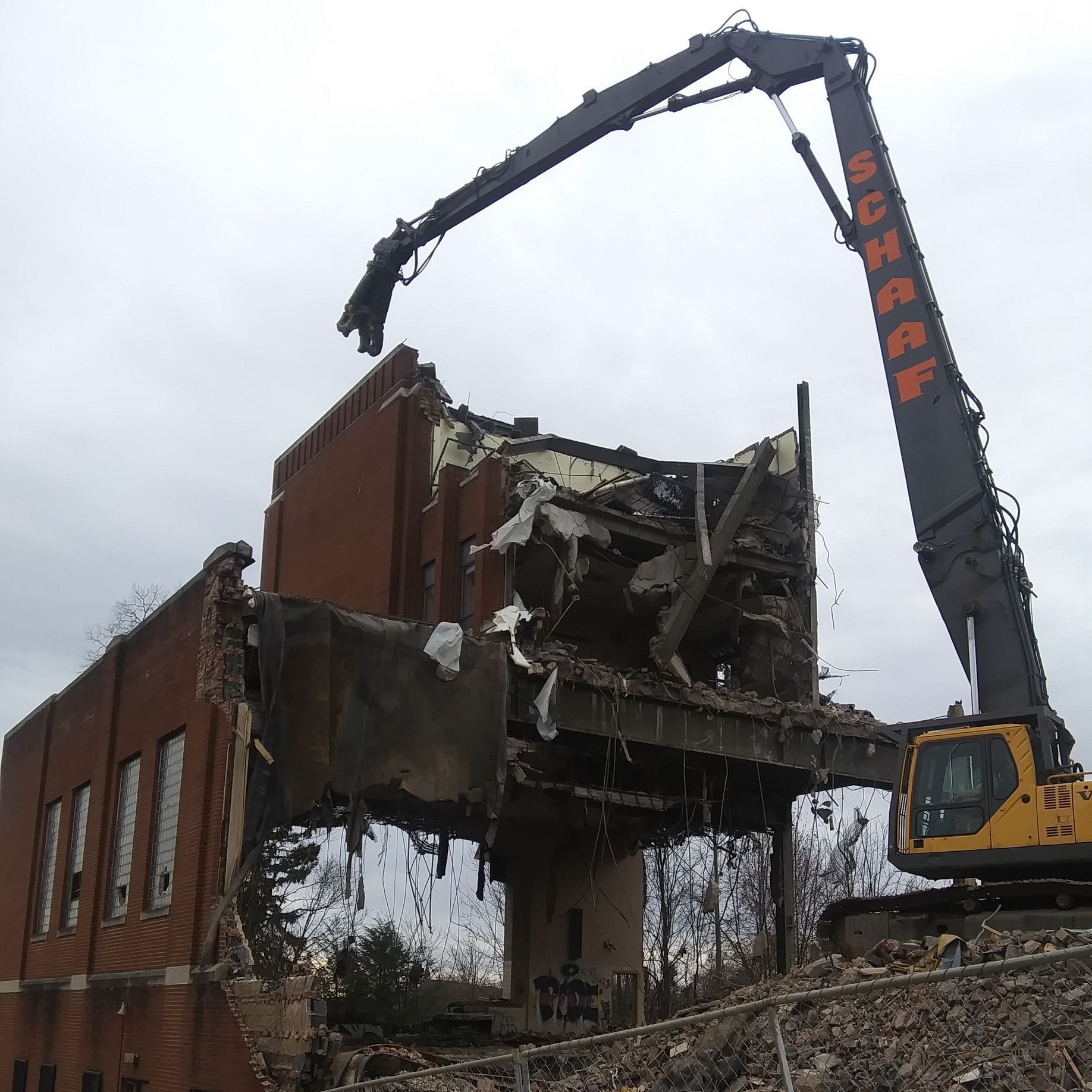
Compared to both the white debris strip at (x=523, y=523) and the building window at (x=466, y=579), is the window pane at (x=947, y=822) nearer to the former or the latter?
the white debris strip at (x=523, y=523)

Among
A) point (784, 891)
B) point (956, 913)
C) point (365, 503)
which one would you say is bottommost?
point (956, 913)

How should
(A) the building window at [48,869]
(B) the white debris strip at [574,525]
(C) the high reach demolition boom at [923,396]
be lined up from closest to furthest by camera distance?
(C) the high reach demolition boom at [923,396]
(B) the white debris strip at [574,525]
(A) the building window at [48,869]

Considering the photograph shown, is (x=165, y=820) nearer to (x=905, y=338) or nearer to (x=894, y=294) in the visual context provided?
(x=905, y=338)

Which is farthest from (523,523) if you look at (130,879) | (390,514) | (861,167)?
(130,879)

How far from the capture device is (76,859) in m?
23.4

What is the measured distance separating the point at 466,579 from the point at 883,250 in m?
10.8

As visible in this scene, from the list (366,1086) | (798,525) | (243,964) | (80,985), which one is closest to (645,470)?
(798,525)

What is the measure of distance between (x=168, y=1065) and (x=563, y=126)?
1639 centimetres

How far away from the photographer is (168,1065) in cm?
1633

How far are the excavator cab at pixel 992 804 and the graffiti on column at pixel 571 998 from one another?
1392 cm

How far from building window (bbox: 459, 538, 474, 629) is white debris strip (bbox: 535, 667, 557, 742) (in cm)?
462

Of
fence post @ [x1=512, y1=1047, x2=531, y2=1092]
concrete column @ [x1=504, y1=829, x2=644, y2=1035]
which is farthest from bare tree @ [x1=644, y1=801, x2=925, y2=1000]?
fence post @ [x1=512, y1=1047, x2=531, y2=1092]

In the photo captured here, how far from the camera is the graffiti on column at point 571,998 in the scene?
80.8 feet

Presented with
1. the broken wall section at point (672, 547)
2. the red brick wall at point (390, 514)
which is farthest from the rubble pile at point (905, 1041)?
the red brick wall at point (390, 514)
